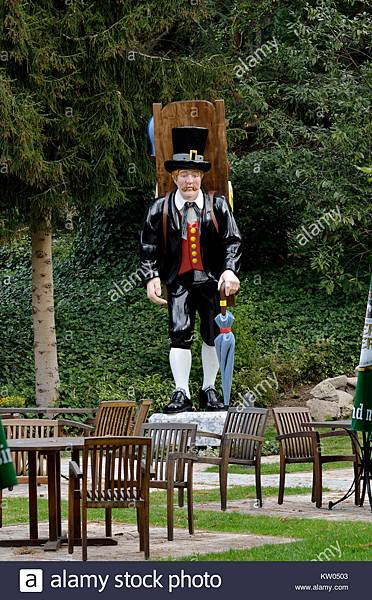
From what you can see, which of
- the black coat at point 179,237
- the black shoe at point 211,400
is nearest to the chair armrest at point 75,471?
the black coat at point 179,237

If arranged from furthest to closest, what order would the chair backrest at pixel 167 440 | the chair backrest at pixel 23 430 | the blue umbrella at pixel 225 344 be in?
1. the blue umbrella at pixel 225 344
2. the chair backrest at pixel 23 430
3. the chair backrest at pixel 167 440

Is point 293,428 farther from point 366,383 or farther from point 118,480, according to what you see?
point 366,383

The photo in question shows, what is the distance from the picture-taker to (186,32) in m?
21.5

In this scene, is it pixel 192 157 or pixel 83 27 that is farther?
pixel 83 27

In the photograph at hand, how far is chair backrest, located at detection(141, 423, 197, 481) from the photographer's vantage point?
9.41m

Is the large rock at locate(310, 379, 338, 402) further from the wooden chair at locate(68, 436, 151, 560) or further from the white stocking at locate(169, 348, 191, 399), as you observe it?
the wooden chair at locate(68, 436, 151, 560)

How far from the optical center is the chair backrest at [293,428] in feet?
36.6

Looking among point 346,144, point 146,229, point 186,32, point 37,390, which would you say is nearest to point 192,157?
point 146,229

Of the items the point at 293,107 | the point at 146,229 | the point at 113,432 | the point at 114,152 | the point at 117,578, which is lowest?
the point at 117,578

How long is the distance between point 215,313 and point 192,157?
1.96 metres

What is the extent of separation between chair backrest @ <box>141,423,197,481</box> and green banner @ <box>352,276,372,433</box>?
3024 mm

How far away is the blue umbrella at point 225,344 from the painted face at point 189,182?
1.34 m

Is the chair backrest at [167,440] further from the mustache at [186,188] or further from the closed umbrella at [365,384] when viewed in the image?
the mustache at [186,188]

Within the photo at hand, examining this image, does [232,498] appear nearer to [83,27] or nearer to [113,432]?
[113,432]
